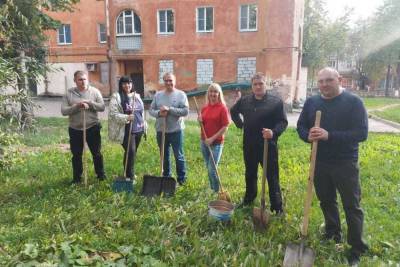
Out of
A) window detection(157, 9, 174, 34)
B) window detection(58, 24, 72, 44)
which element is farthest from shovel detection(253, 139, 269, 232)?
window detection(58, 24, 72, 44)

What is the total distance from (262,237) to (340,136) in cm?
147

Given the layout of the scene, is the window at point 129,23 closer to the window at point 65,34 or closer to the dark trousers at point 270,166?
the window at point 65,34

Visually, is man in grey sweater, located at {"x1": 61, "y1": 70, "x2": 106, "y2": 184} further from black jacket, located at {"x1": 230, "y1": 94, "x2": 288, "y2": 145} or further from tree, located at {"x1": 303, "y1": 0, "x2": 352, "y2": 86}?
tree, located at {"x1": 303, "y1": 0, "x2": 352, "y2": 86}

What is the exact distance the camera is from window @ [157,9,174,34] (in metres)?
21.1

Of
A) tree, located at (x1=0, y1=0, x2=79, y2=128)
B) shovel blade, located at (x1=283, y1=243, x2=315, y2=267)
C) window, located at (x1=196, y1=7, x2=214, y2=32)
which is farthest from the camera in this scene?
window, located at (x1=196, y1=7, x2=214, y2=32)

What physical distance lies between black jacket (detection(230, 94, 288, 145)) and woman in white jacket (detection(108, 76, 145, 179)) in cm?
186

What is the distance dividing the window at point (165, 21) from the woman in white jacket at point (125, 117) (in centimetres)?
1616

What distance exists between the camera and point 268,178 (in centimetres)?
481

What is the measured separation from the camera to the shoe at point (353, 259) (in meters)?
3.87

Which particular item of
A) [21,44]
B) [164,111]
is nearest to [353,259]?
[164,111]

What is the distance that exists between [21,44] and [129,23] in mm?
12670

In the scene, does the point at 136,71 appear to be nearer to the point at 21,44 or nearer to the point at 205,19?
the point at 205,19

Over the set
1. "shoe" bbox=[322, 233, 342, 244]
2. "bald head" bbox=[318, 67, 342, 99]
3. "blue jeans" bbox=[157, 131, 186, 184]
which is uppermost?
"bald head" bbox=[318, 67, 342, 99]

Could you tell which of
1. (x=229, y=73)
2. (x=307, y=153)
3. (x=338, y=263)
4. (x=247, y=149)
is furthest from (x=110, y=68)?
(x=338, y=263)
